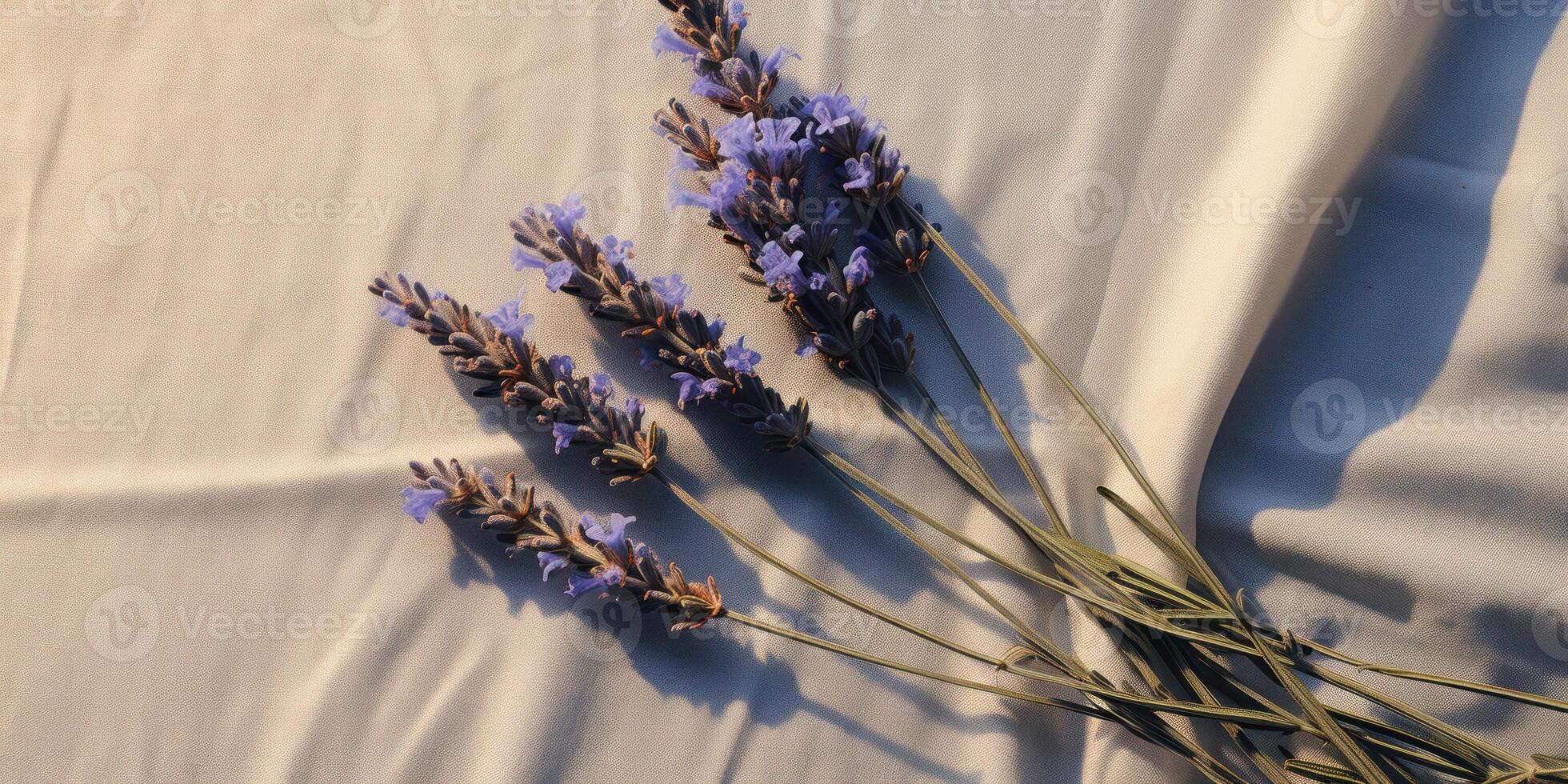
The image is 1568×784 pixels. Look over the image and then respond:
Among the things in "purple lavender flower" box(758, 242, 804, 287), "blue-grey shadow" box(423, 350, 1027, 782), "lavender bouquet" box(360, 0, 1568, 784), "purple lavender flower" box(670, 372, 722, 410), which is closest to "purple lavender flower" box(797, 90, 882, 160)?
"lavender bouquet" box(360, 0, 1568, 784)

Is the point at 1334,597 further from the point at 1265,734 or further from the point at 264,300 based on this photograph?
the point at 264,300

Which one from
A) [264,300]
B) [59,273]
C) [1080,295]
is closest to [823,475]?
[1080,295]

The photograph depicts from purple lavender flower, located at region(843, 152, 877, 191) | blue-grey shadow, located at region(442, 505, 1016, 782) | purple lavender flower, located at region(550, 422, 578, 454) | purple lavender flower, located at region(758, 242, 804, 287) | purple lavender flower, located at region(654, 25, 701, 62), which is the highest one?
purple lavender flower, located at region(654, 25, 701, 62)

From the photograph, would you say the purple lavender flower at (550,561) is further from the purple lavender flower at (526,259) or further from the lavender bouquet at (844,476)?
the purple lavender flower at (526,259)

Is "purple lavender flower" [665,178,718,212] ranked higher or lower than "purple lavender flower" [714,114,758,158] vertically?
lower

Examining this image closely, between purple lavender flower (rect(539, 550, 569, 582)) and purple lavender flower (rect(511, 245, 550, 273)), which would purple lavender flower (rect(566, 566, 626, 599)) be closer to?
purple lavender flower (rect(539, 550, 569, 582))

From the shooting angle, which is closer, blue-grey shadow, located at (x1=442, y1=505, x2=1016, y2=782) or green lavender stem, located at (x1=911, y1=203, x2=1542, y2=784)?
green lavender stem, located at (x1=911, y1=203, x2=1542, y2=784)

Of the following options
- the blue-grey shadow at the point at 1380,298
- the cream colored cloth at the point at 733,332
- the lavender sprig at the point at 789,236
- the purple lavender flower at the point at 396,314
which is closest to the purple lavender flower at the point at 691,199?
the lavender sprig at the point at 789,236
